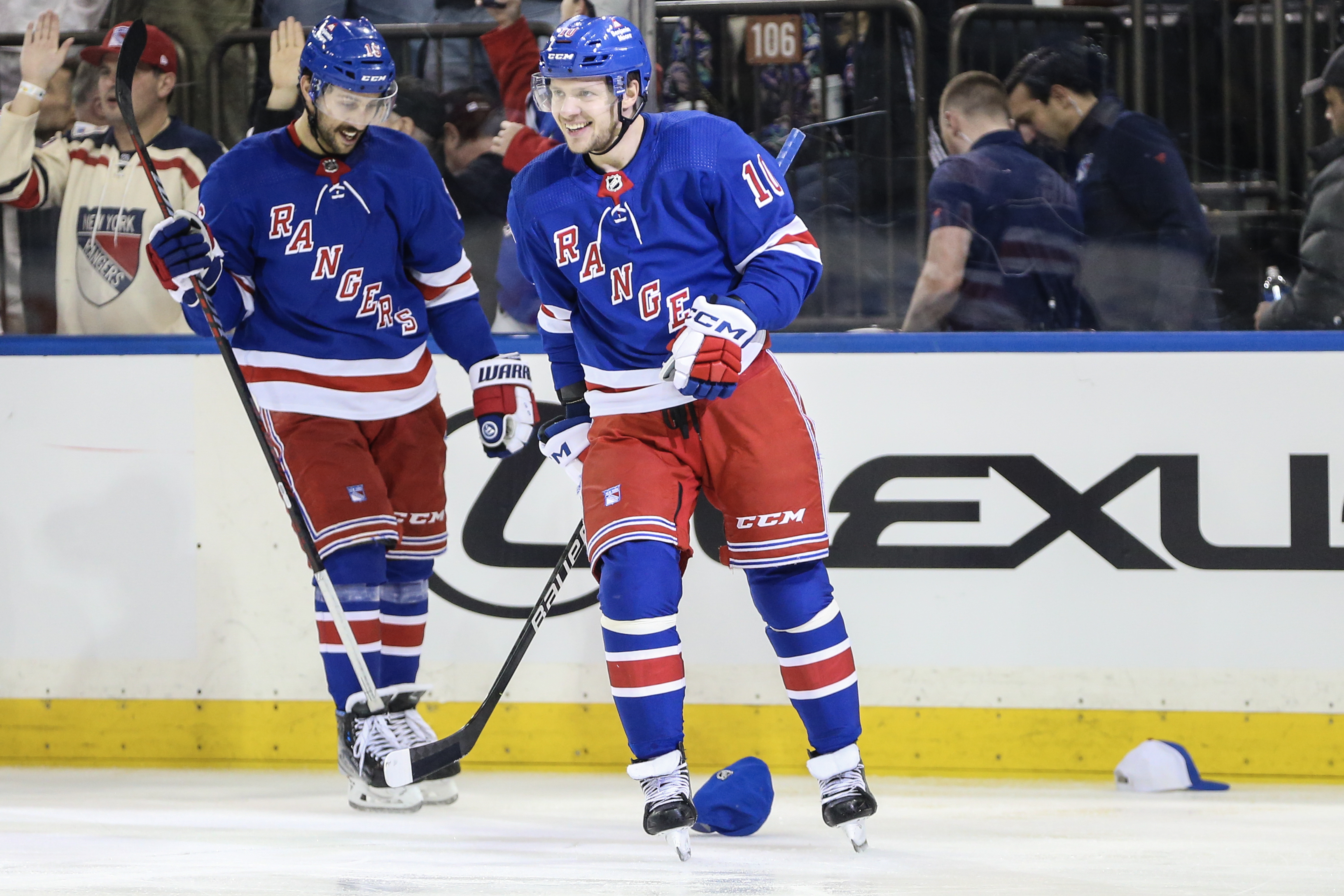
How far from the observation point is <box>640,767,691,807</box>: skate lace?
7.73 feet

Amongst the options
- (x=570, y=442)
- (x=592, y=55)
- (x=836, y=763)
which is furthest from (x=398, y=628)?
(x=592, y=55)

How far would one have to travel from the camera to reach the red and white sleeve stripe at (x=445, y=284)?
10.2 feet

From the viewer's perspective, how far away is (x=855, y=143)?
11.3 feet

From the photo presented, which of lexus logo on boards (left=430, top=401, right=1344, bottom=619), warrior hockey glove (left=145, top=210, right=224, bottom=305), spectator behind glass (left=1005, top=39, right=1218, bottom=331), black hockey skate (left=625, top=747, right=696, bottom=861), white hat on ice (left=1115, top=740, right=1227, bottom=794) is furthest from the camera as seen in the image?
spectator behind glass (left=1005, top=39, right=1218, bottom=331)

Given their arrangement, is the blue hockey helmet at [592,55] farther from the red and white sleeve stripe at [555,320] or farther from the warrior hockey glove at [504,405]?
the warrior hockey glove at [504,405]

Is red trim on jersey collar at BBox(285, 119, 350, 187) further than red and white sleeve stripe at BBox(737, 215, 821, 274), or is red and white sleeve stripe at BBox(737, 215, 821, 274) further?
red trim on jersey collar at BBox(285, 119, 350, 187)

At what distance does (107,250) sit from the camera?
12.0ft

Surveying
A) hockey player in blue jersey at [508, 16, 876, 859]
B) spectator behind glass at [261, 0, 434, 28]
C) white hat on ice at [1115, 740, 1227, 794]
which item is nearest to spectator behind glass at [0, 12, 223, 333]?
spectator behind glass at [261, 0, 434, 28]

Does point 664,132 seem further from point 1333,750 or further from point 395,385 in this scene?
point 1333,750

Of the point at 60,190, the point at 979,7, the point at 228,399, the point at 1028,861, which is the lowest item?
the point at 1028,861

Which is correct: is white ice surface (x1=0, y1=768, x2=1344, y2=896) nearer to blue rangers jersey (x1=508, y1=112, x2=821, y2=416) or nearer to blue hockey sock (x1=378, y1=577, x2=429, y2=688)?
blue hockey sock (x1=378, y1=577, x2=429, y2=688)

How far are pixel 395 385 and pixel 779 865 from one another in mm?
1315

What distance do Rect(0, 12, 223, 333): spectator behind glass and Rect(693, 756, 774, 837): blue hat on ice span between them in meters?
1.81

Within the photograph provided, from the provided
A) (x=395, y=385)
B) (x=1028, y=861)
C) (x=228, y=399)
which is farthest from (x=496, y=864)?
(x=228, y=399)
